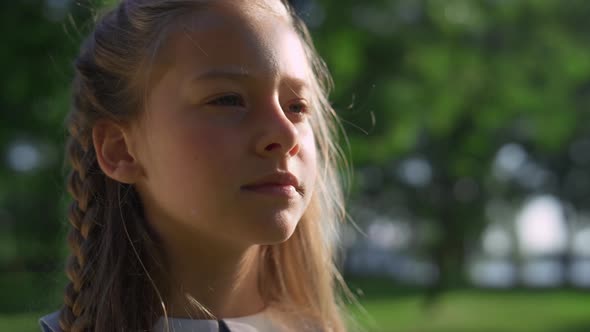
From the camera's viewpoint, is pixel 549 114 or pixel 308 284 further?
pixel 549 114

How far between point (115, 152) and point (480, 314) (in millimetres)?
9256

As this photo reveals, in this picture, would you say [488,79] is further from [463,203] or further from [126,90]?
[463,203]

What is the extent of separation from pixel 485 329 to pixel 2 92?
5890 millimetres

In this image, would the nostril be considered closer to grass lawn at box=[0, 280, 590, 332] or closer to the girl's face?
the girl's face

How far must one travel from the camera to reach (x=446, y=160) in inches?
385

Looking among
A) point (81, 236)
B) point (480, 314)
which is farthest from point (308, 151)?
point (480, 314)

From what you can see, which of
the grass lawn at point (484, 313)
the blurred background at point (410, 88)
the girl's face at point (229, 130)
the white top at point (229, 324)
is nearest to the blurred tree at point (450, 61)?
the blurred background at point (410, 88)

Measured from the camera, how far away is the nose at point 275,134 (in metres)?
1.40

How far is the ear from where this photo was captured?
5.13ft

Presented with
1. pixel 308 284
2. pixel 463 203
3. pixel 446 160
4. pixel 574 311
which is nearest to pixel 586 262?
pixel 463 203

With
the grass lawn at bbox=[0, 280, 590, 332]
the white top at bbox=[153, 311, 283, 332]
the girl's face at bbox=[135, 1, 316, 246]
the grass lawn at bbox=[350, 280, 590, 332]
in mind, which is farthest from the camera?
the grass lawn at bbox=[350, 280, 590, 332]

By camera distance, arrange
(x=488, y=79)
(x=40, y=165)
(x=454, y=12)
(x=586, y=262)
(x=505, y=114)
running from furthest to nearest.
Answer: (x=586, y=262), (x=40, y=165), (x=505, y=114), (x=488, y=79), (x=454, y=12)

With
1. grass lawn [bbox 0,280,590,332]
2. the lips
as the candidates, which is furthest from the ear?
grass lawn [bbox 0,280,590,332]

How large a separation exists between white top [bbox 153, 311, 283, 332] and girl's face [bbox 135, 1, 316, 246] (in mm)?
183
